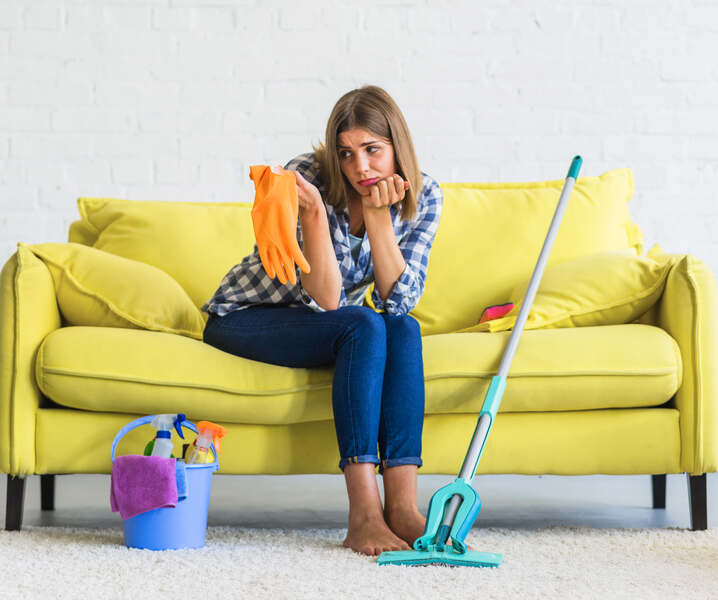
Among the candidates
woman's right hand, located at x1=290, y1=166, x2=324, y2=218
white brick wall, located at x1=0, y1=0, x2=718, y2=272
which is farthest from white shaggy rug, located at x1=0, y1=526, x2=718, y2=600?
white brick wall, located at x1=0, y1=0, x2=718, y2=272

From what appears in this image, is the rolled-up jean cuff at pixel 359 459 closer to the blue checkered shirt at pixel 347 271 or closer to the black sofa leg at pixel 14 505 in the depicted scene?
the blue checkered shirt at pixel 347 271

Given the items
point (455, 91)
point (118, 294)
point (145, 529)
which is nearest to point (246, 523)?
point (145, 529)

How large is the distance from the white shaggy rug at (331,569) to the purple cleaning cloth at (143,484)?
8 centimetres

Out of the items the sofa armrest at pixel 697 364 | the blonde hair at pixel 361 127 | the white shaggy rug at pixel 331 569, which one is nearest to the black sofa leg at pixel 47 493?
the white shaggy rug at pixel 331 569

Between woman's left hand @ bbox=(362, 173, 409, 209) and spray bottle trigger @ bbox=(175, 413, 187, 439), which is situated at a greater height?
woman's left hand @ bbox=(362, 173, 409, 209)

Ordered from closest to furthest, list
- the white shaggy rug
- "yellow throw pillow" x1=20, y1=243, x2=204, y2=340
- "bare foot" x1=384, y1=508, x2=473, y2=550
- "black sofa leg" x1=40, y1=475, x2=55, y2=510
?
the white shaggy rug < "bare foot" x1=384, y1=508, x2=473, y2=550 < "yellow throw pillow" x1=20, y1=243, x2=204, y2=340 < "black sofa leg" x1=40, y1=475, x2=55, y2=510

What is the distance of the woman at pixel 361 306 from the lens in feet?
5.61

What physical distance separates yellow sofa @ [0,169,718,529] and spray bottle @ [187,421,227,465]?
0.23 ft

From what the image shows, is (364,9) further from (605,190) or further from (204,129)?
(605,190)

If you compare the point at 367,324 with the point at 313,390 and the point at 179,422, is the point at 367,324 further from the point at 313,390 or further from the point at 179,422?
the point at 179,422

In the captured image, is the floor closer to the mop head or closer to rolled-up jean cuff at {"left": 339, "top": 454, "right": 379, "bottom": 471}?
rolled-up jean cuff at {"left": 339, "top": 454, "right": 379, "bottom": 471}

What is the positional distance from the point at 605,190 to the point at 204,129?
135 cm

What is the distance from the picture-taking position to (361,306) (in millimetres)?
1831

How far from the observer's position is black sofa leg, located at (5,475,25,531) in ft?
5.98
